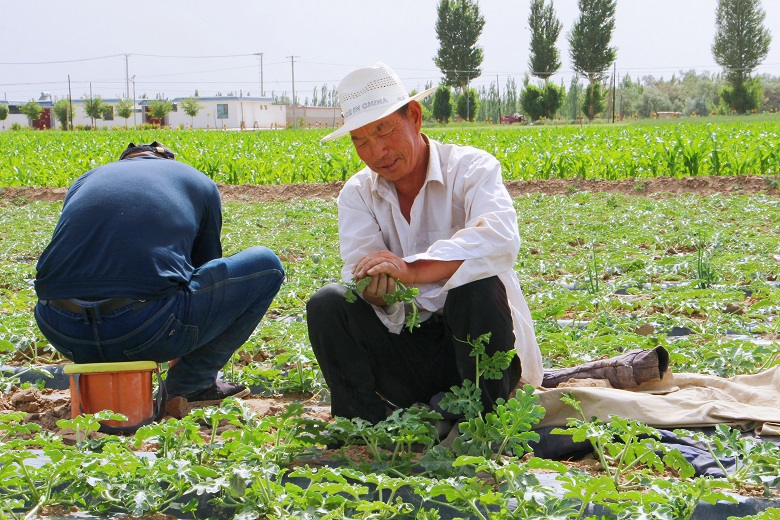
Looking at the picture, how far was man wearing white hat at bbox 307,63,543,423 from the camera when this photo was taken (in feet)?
9.82

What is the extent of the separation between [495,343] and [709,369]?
1318mm

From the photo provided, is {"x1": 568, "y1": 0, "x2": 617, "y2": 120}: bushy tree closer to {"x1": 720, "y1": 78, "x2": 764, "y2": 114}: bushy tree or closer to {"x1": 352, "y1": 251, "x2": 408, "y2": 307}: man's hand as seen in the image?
{"x1": 720, "y1": 78, "x2": 764, "y2": 114}: bushy tree

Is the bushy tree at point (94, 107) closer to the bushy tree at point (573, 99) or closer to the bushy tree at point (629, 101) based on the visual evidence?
the bushy tree at point (573, 99)

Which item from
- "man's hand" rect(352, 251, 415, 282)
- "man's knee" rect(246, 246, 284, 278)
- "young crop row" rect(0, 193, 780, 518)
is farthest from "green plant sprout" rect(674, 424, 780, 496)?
"man's knee" rect(246, 246, 284, 278)

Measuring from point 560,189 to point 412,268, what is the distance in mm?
Result: 10575

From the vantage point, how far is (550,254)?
24.2 feet

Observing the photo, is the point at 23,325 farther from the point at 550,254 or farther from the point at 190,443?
the point at 550,254

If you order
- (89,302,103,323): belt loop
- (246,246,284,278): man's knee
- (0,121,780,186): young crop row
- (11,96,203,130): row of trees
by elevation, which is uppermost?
(11,96,203,130): row of trees

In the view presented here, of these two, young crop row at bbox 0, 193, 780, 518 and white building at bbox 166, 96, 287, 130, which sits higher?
white building at bbox 166, 96, 287, 130

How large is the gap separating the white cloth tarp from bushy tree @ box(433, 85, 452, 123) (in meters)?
56.4

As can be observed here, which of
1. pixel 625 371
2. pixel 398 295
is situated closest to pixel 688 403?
pixel 625 371

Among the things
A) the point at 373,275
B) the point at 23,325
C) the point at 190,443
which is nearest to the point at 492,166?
the point at 373,275

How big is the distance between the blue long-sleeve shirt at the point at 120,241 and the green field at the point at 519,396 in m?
0.56

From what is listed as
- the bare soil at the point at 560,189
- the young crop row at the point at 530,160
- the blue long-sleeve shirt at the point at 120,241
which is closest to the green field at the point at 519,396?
the blue long-sleeve shirt at the point at 120,241
